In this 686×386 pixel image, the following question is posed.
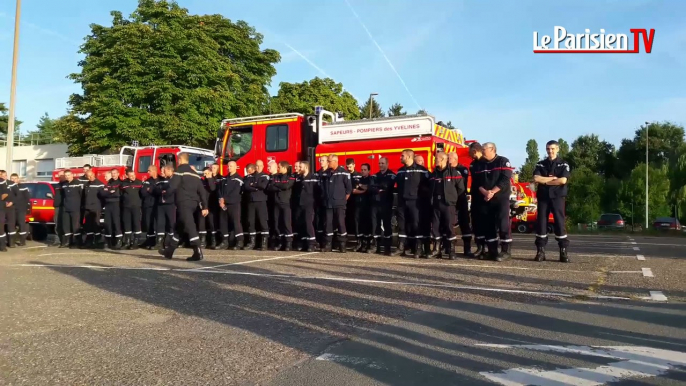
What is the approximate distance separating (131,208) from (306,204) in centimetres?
456

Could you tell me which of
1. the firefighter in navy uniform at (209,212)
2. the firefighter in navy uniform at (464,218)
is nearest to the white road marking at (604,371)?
the firefighter in navy uniform at (464,218)

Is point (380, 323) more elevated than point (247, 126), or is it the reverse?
point (247, 126)

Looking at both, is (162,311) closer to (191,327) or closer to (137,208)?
(191,327)

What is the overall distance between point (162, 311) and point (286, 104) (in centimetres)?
3875

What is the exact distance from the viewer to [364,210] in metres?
12.2

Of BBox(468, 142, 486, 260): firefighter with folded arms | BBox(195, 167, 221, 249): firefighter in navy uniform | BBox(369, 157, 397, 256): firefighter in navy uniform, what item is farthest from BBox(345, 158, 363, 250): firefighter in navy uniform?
BBox(195, 167, 221, 249): firefighter in navy uniform

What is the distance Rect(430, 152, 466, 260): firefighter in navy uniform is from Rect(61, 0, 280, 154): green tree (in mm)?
22083

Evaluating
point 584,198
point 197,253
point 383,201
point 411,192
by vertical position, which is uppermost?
point 584,198

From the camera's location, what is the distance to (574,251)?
11961 millimetres

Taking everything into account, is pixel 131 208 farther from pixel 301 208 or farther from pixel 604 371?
pixel 604 371

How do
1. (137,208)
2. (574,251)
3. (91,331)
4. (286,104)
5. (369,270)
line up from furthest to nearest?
(286,104)
(137,208)
(574,251)
(369,270)
(91,331)

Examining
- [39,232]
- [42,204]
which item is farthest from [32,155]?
[42,204]

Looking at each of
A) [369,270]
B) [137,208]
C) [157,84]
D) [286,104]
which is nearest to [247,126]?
[137,208]

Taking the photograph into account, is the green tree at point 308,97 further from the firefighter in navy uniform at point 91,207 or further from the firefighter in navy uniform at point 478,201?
the firefighter in navy uniform at point 478,201
